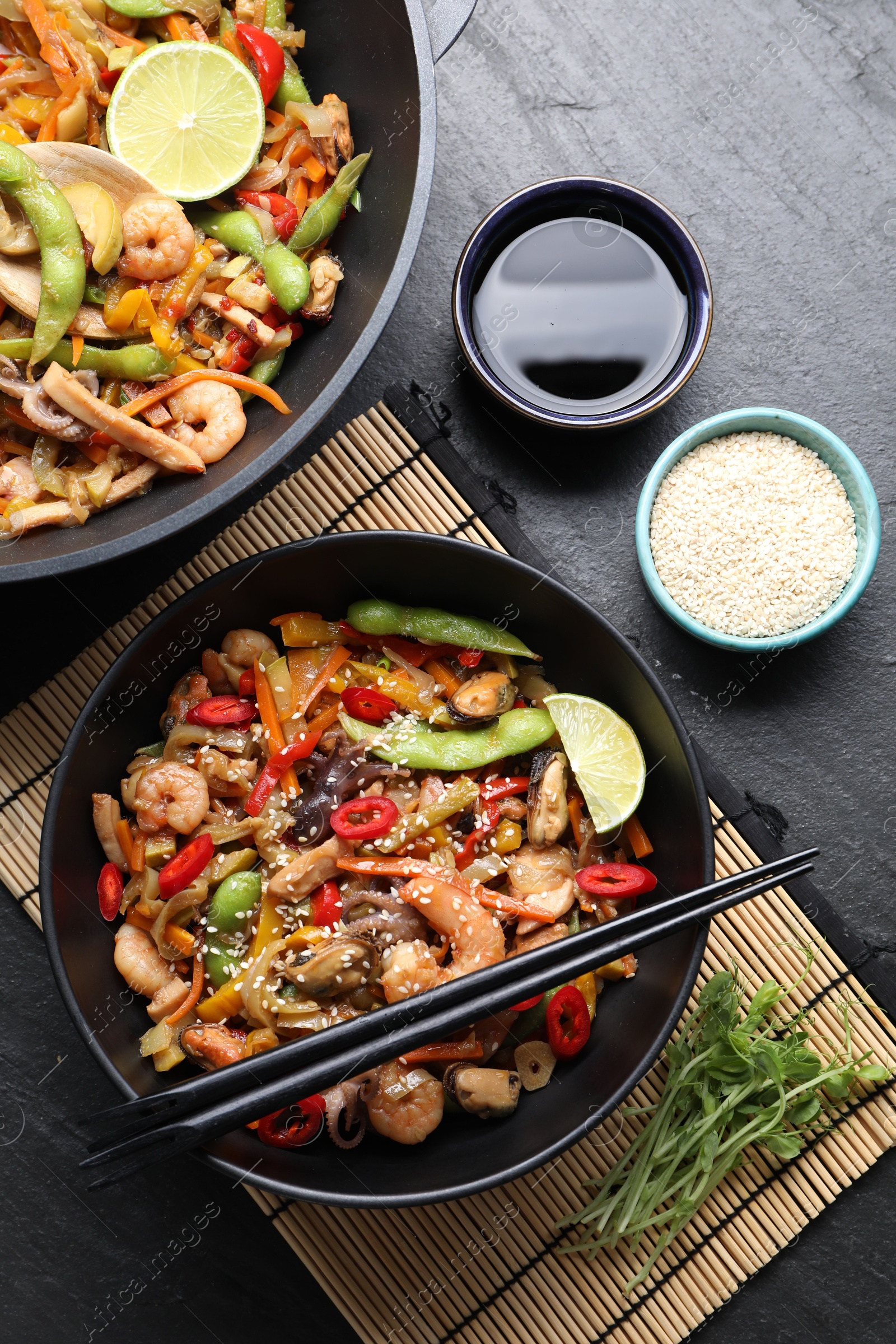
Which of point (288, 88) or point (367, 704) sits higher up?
point (288, 88)

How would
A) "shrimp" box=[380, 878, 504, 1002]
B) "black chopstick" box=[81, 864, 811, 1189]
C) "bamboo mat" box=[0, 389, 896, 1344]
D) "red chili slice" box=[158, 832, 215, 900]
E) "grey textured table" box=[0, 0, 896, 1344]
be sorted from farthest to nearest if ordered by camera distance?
"grey textured table" box=[0, 0, 896, 1344] < "bamboo mat" box=[0, 389, 896, 1344] < "red chili slice" box=[158, 832, 215, 900] < "shrimp" box=[380, 878, 504, 1002] < "black chopstick" box=[81, 864, 811, 1189]

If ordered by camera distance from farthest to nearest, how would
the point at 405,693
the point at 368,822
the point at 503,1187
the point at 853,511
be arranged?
the point at 853,511
the point at 503,1187
the point at 405,693
the point at 368,822

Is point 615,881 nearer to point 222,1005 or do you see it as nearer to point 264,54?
point 222,1005

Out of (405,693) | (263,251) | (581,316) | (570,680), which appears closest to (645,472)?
(581,316)

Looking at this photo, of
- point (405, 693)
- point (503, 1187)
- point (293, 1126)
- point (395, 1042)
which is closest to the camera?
point (395, 1042)

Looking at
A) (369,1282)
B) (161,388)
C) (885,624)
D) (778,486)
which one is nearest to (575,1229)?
(369,1282)

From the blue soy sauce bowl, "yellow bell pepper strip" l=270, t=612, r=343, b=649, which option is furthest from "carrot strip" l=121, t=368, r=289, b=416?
the blue soy sauce bowl

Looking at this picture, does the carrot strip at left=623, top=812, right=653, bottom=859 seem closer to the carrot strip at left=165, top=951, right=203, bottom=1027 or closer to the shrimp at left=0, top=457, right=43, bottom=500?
the carrot strip at left=165, top=951, right=203, bottom=1027

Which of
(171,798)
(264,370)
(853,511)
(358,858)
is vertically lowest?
(171,798)
